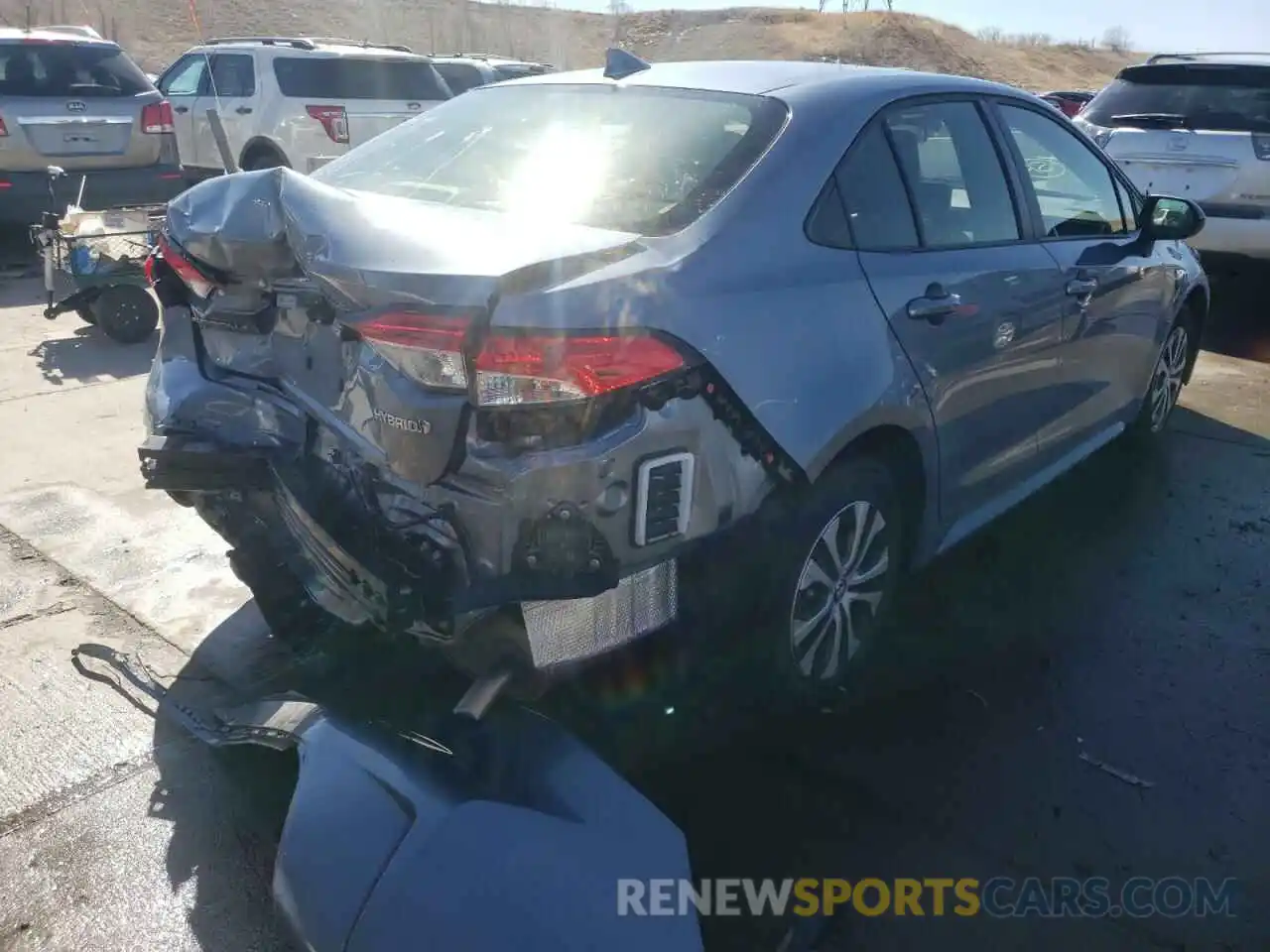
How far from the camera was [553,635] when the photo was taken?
2383mm

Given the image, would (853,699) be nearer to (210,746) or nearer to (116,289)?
(210,746)

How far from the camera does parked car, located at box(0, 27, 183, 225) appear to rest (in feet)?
29.4

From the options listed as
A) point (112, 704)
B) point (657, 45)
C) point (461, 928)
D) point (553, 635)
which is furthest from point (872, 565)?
point (657, 45)

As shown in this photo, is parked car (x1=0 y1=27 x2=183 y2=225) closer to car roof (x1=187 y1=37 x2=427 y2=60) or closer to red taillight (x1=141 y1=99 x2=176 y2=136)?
red taillight (x1=141 y1=99 x2=176 y2=136)

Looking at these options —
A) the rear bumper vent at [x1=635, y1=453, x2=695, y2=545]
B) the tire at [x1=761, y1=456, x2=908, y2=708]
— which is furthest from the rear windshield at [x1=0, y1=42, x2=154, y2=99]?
the rear bumper vent at [x1=635, y1=453, x2=695, y2=545]

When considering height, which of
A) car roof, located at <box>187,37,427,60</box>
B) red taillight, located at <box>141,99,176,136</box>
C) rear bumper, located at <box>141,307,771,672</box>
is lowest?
red taillight, located at <box>141,99,176,136</box>

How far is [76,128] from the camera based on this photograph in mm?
9062

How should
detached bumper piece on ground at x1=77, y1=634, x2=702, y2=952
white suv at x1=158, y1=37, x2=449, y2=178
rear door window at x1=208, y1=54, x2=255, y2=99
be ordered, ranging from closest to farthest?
detached bumper piece on ground at x1=77, y1=634, x2=702, y2=952 → white suv at x1=158, y1=37, x2=449, y2=178 → rear door window at x1=208, y1=54, x2=255, y2=99

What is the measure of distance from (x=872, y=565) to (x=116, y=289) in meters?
5.72

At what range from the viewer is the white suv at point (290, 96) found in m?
12.4

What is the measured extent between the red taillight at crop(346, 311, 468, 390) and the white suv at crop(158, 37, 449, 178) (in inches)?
432

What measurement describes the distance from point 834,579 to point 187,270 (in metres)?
1.97

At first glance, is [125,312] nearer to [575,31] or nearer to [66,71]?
[66,71]

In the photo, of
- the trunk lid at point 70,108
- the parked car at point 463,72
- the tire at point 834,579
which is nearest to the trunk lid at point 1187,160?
the tire at point 834,579
